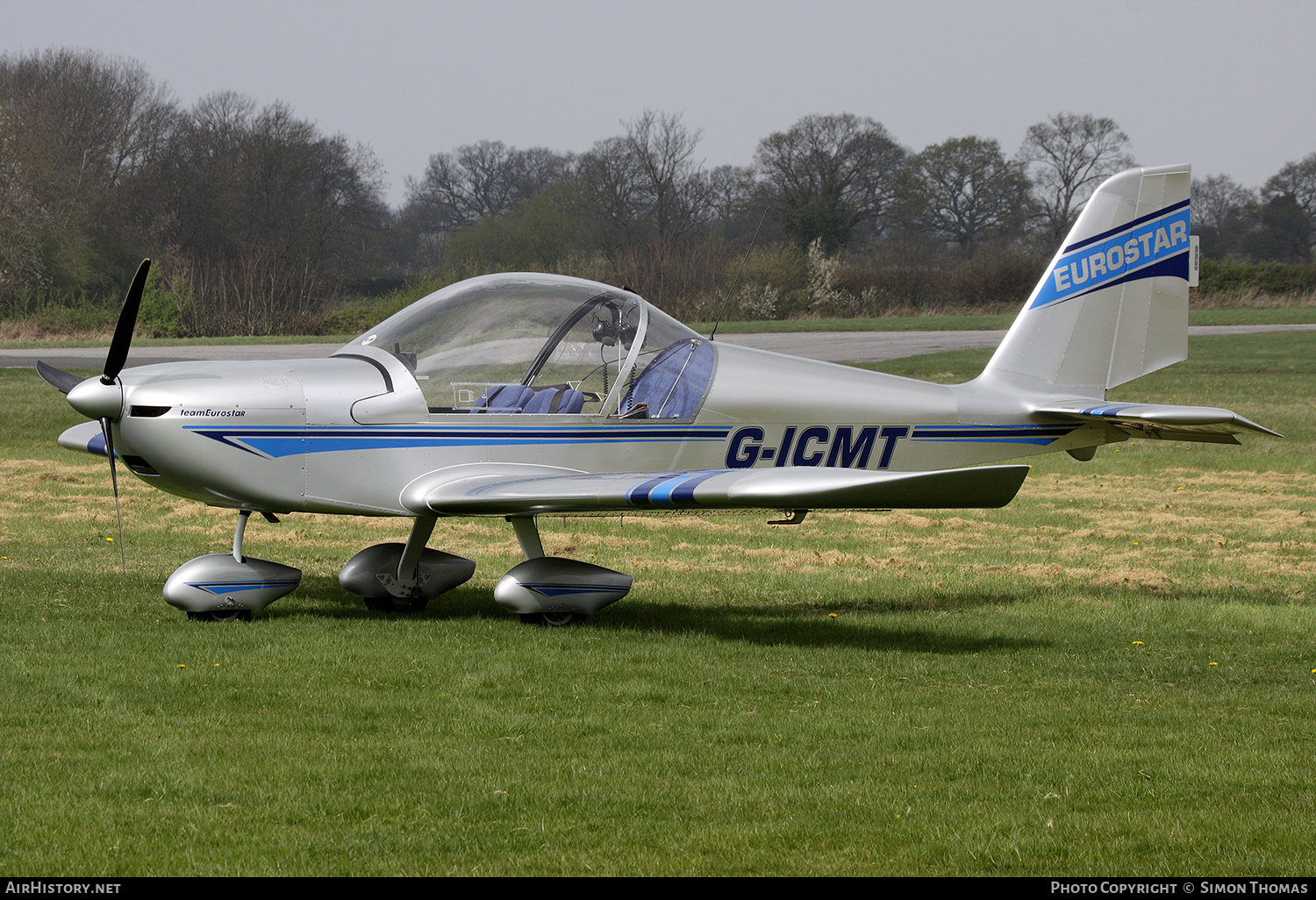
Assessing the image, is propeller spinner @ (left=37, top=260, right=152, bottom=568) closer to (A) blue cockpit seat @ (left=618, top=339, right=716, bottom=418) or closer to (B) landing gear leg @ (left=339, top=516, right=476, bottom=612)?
(B) landing gear leg @ (left=339, top=516, right=476, bottom=612)

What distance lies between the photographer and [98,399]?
6.97m

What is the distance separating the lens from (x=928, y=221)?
6000 centimetres

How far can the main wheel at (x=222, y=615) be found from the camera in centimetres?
734

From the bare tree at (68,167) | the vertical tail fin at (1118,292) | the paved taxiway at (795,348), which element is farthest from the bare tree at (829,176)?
the vertical tail fin at (1118,292)

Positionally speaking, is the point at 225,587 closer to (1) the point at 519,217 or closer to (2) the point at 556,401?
(2) the point at 556,401

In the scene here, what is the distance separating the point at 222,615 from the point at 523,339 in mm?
2546

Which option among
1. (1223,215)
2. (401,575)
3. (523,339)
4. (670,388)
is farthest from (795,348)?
(1223,215)

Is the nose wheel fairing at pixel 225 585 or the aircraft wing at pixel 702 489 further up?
the aircraft wing at pixel 702 489

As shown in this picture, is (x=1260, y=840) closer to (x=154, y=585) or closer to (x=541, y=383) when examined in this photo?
(x=541, y=383)

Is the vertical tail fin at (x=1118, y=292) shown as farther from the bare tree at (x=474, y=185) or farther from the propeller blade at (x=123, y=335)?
the bare tree at (x=474, y=185)

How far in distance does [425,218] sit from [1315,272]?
4806cm

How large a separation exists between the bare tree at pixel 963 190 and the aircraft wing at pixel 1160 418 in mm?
52049

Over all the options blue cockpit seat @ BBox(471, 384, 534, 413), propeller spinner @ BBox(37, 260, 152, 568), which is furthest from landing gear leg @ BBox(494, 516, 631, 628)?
propeller spinner @ BBox(37, 260, 152, 568)
